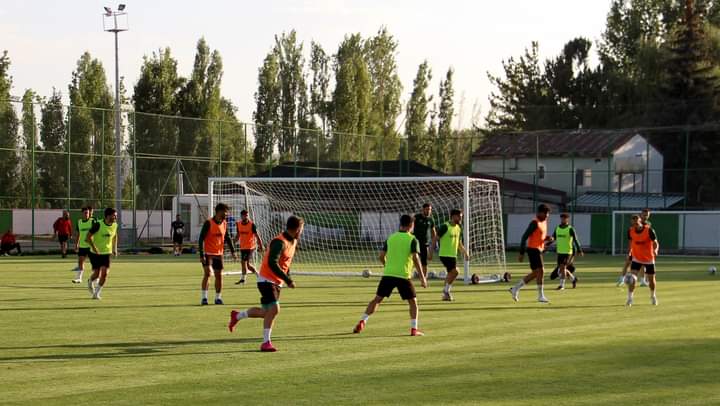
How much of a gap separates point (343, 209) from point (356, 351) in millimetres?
36512

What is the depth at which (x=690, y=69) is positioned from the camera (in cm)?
6969

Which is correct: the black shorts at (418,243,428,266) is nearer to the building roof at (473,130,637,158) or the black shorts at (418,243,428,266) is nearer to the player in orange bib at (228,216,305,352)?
the player in orange bib at (228,216,305,352)

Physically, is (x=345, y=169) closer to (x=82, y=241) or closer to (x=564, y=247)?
(x=82, y=241)

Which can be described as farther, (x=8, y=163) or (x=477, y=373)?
(x=8, y=163)

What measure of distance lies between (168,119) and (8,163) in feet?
26.0

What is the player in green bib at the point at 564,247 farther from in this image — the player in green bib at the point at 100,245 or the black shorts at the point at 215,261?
the player in green bib at the point at 100,245

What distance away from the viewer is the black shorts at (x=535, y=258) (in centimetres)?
2145

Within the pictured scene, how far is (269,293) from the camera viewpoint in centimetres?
1364

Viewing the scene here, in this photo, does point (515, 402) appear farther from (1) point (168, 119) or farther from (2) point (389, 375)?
(1) point (168, 119)

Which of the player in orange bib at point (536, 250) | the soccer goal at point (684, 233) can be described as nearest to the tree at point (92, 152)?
the soccer goal at point (684, 233)

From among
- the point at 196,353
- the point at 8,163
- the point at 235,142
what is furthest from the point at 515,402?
the point at 235,142

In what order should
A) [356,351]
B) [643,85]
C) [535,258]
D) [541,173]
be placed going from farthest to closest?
[643,85], [541,173], [535,258], [356,351]

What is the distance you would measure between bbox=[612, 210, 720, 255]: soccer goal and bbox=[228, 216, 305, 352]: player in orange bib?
126 feet

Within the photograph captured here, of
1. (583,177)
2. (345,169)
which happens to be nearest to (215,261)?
(345,169)
